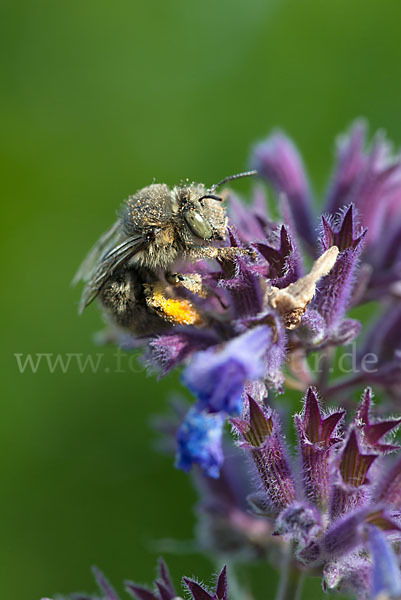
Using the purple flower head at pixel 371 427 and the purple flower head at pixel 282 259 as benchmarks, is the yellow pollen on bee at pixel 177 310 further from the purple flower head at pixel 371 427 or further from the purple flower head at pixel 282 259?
the purple flower head at pixel 371 427

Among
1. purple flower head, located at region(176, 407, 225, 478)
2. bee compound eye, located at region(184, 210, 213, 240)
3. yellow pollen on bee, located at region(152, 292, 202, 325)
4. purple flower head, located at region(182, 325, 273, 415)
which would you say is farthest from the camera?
yellow pollen on bee, located at region(152, 292, 202, 325)

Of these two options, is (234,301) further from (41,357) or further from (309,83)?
(309,83)

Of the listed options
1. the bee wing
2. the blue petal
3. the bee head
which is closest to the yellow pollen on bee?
the bee wing

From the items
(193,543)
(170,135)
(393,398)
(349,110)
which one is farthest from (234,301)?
(349,110)

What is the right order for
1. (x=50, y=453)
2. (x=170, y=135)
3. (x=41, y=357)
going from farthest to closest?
(x=170, y=135) < (x=41, y=357) < (x=50, y=453)

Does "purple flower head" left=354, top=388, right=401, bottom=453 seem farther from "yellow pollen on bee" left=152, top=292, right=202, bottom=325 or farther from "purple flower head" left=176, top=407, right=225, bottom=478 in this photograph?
"yellow pollen on bee" left=152, top=292, right=202, bottom=325

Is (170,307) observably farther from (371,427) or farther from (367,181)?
(367,181)

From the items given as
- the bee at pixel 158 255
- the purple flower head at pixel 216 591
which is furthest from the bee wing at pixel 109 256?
the purple flower head at pixel 216 591
